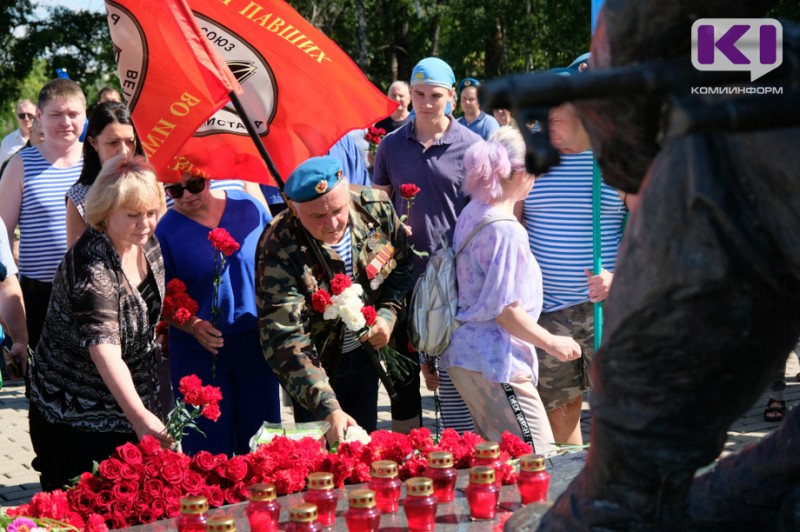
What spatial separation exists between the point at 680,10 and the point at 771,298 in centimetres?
53

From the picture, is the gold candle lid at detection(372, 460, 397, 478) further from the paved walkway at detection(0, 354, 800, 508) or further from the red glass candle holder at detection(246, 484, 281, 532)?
the paved walkway at detection(0, 354, 800, 508)

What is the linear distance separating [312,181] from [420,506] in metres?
1.74

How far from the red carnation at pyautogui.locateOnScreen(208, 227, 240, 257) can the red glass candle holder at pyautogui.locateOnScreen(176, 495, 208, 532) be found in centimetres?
167

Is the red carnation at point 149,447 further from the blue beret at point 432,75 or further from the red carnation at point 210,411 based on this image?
the blue beret at point 432,75

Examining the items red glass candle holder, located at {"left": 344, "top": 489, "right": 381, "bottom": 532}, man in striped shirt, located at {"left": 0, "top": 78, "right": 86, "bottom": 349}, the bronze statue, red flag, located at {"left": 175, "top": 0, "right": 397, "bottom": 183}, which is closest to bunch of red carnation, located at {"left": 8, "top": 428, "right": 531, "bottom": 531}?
red glass candle holder, located at {"left": 344, "top": 489, "right": 381, "bottom": 532}

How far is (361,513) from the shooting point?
294 cm

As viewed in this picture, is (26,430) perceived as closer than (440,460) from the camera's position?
No

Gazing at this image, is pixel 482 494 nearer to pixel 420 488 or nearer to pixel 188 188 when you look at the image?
pixel 420 488

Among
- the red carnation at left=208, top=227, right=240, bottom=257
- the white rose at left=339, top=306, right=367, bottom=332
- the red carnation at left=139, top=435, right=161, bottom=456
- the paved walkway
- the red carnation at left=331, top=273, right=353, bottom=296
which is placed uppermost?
the red carnation at left=208, top=227, right=240, bottom=257

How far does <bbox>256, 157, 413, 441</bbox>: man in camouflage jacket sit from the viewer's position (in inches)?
165

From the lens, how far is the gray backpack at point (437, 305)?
4.49 meters

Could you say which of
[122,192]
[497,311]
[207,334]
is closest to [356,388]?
[207,334]

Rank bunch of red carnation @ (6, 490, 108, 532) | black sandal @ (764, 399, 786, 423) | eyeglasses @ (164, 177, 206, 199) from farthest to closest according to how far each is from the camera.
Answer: black sandal @ (764, 399, 786, 423) < eyeglasses @ (164, 177, 206, 199) < bunch of red carnation @ (6, 490, 108, 532)

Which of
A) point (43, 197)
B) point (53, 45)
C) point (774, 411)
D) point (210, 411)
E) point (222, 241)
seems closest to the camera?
point (210, 411)
